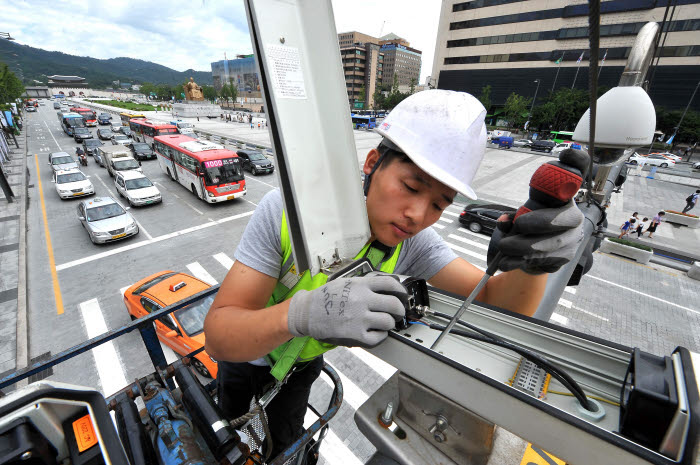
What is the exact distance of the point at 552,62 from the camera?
48.1m

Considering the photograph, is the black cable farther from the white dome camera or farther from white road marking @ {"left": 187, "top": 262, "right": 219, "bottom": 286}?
white road marking @ {"left": 187, "top": 262, "right": 219, "bottom": 286}

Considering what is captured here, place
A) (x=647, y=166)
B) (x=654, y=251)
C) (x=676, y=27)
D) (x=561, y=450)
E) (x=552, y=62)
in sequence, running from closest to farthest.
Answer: (x=561, y=450) → (x=654, y=251) → (x=647, y=166) → (x=676, y=27) → (x=552, y=62)

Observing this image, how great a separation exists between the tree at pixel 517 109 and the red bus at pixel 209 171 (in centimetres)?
4857

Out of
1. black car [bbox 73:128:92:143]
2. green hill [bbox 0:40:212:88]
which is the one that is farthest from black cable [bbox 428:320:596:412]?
green hill [bbox 0:40:212:88]

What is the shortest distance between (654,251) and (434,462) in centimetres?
1681

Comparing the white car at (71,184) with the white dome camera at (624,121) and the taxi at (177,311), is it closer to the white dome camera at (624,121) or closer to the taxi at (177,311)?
the taxi at (177,311)

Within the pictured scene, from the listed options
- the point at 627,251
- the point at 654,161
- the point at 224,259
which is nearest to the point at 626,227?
the point at 627,251

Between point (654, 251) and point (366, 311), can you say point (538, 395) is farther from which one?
point (654, 251)

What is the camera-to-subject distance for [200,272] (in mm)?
9641

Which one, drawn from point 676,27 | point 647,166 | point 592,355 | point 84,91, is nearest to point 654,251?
point 592,355

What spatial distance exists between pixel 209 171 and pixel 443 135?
15074 mm

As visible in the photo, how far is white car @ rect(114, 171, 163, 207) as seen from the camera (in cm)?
1428

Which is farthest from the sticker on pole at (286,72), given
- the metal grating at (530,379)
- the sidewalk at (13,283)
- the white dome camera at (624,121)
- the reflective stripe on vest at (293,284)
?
the sidewalk at (13,283)

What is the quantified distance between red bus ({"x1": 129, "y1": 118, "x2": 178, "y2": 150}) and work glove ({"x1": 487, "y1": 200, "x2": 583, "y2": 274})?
96.6ft
